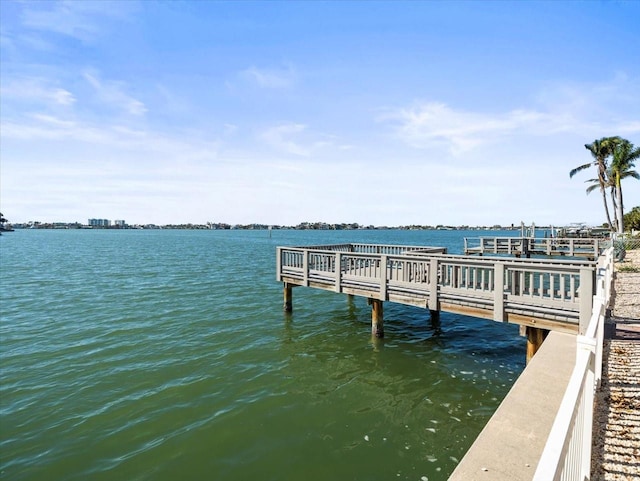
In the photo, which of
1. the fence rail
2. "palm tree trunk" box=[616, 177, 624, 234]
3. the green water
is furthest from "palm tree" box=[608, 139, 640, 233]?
the fence rail

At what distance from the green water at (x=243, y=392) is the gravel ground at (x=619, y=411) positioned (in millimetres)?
2381

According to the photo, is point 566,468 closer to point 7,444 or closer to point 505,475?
point 505,475

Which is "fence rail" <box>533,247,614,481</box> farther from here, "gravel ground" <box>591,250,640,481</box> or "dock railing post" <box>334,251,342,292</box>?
"dock railing post" <box>334,251,342,292</box>

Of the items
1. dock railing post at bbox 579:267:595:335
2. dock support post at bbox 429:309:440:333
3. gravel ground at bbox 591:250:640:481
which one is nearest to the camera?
gravel ground at bbox 591:250:640:481

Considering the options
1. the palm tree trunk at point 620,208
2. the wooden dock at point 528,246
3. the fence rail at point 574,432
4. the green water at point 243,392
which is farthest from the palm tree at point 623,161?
the fence rail at point 574,432

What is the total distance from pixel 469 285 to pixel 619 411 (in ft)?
20.1

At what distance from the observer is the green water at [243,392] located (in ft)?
20.7

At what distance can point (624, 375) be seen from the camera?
5973mm

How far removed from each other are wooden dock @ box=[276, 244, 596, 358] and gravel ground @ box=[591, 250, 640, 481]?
93 centimetres

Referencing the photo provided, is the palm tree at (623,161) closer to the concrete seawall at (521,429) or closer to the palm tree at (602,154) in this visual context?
the palm tree at (602,154)

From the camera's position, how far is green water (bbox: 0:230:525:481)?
631cm

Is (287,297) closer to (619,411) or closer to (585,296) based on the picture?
(585,296)

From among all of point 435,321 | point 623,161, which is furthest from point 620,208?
point 435,321

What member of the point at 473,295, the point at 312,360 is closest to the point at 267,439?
the point at 312,360
